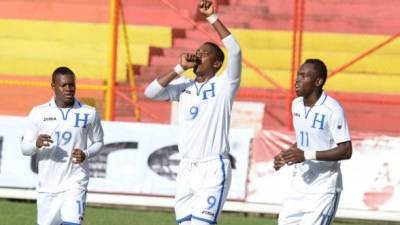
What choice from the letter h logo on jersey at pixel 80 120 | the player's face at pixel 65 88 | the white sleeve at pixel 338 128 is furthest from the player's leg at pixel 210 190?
the player's face at pixel 65 88

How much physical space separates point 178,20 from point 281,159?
16.3m

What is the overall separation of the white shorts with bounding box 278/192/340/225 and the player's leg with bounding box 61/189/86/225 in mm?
1905

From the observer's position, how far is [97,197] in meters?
17.0

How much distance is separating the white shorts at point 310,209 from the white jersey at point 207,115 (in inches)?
31.8

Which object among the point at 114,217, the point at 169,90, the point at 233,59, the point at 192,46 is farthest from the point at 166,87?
the point at 192,46

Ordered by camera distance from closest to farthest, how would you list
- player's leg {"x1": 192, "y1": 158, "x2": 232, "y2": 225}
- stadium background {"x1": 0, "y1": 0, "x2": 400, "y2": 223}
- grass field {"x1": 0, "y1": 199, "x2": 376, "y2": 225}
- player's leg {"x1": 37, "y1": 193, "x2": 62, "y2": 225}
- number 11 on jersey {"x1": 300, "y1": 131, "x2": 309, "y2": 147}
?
1. number 11 on jersey {"x1": 300, "y1": 131, "x2": 309, "y2": 147}
2. player's leg {"x1": 192, "y1": 158, "x2": 232, "y2": 225}
3. player's leg {"x1": 37, "y1": 193, "x2": 62, "y2": 225}
4. grass field {"x1": 0, "y1": 199, "x2": 376, "y2": 225}
5. stadium background {"x1": 0, "y1": 0, "x2": 400, "y2": 223}

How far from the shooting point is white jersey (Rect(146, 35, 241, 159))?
10.5 meters

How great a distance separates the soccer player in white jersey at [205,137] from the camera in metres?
10.5

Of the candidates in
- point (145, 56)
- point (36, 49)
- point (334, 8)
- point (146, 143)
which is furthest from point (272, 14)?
point (146, 143)

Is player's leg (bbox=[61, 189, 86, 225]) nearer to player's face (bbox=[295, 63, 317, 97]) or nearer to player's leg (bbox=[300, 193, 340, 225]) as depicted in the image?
player's leg (bbox=[300, 193, 340, 225])

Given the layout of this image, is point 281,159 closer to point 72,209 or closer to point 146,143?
point 72,209

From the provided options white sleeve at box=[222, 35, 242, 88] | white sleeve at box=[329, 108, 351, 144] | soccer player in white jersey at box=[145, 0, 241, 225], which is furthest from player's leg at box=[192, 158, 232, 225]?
white sleeve at box=[329, 108, 351, 144]

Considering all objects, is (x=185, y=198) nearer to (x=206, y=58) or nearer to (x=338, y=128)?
(x=206, y=58)

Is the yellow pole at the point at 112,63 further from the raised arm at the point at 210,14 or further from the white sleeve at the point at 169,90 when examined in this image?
the raised arm at the point at 210,14
